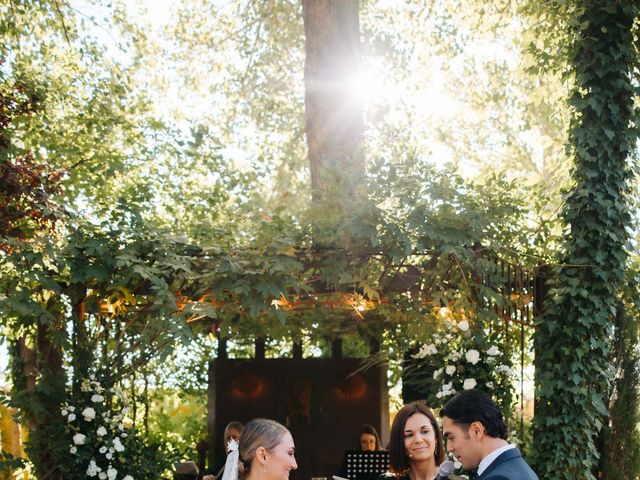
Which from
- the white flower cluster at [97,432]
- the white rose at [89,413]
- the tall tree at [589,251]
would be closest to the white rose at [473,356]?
the tall tree at [589,251]

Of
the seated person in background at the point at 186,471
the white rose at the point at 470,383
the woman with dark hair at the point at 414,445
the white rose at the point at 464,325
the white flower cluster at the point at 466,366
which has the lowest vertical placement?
the seated person in background at the point at 186,471

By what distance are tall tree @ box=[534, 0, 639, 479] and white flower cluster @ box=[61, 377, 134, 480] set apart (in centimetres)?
377

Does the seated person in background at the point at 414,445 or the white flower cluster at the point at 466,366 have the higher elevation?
the white flower cluster at the point at 466,366

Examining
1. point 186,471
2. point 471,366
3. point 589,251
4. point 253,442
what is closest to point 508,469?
point 253,442

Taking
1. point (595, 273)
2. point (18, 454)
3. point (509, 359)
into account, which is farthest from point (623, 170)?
point (18, 454)

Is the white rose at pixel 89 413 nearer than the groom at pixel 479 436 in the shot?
No

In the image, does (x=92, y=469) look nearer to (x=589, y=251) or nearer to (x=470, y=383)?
(x=470, y=383)

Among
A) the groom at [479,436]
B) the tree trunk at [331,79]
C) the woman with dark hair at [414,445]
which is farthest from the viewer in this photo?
the tree trunk at [331,79]

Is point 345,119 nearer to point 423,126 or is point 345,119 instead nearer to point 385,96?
point 385,96

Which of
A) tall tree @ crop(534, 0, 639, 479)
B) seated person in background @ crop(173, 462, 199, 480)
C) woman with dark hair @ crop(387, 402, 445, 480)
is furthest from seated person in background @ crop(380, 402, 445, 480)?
seated person in background @ crop(173, 462, 199, 480)

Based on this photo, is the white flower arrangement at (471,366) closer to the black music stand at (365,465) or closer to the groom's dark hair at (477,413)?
the black music stand at (365,465)

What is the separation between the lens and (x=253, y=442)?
3637 mm

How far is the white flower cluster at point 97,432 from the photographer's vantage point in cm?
839

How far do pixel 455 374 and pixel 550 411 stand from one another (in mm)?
914
